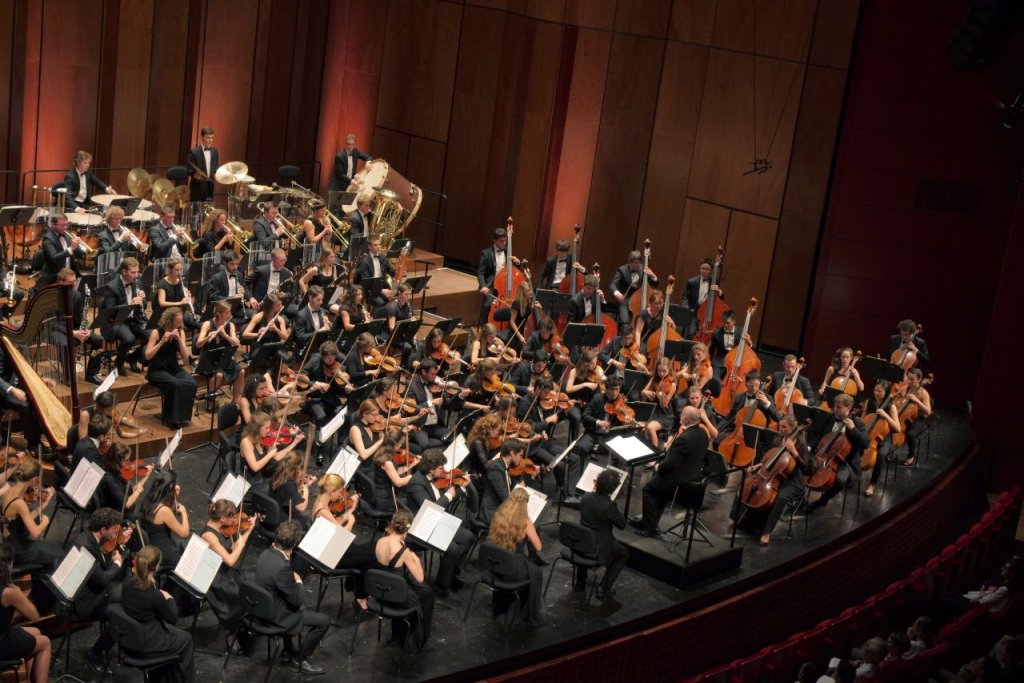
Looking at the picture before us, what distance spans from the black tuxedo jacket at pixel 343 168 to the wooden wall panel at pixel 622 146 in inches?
122

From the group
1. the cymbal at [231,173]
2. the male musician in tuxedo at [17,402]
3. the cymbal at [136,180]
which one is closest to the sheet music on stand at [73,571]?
the male musician in tuxedo at [17,402]

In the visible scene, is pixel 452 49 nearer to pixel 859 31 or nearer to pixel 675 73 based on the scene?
pixel 675 73

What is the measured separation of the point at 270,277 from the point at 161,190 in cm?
298

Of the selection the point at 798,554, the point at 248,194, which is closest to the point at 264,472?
the point at 798,554

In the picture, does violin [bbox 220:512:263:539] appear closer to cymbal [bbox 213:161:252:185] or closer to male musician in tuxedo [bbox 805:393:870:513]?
male musician in tuxedo [bbox 805:393:870:513]

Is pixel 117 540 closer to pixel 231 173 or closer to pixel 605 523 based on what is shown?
pixel 605 523

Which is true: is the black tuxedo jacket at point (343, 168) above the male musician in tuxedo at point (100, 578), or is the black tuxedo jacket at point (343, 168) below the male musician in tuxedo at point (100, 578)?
above

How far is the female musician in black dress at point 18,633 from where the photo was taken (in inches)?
277

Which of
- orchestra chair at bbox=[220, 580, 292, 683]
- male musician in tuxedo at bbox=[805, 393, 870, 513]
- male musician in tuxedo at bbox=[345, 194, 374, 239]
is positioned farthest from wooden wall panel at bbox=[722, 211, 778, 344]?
orchestra chair at bbox=[220, 580, 292, 683]

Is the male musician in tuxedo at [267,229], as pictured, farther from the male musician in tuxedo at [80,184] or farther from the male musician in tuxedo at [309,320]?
the male musician in tuxedo at [309,320]

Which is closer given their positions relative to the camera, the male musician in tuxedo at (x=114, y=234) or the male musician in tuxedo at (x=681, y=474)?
the male musician in tuxedo at (x=681, y=474)

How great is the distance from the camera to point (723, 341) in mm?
13016

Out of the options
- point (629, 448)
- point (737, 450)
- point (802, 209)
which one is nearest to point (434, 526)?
point (629, 448)

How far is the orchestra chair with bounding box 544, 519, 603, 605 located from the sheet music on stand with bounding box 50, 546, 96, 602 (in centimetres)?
322
